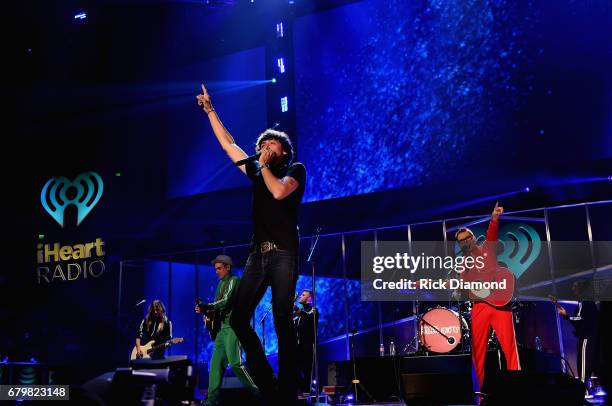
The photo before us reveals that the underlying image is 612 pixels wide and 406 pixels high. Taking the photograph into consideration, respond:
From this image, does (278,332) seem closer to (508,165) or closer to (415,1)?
(508,165)

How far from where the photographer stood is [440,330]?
26.6 ft

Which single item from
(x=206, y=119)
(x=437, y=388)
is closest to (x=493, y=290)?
(x=437, y=388)

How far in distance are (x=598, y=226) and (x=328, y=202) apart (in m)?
5.28

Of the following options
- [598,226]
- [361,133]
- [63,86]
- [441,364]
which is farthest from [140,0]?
[598,226]

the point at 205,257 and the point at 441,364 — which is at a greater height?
the point at 205,257

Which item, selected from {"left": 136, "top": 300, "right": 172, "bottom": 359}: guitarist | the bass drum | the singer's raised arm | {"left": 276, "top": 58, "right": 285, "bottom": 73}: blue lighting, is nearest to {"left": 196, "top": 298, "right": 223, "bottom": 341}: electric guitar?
{"left": 136, "top": 300, "right": 172, "bottom": 359}: guitarist

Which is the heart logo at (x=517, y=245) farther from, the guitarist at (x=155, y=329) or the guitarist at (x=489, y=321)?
the guitarist at (x=155, y=329)

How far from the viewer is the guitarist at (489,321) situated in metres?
5.77

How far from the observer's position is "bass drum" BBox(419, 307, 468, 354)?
8023 mm

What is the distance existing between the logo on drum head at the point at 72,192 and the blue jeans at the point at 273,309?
9.57 m

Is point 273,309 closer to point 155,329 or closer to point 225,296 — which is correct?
point 225,296

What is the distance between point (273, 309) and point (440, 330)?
17.6ft

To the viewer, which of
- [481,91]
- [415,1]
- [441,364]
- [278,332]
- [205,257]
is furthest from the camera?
[205,257]

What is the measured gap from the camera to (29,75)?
37.1ft
